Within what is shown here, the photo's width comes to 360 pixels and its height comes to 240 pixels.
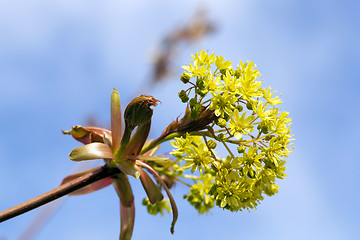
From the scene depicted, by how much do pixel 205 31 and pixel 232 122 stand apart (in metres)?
5.45

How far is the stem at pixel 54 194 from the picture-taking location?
1.75 metres

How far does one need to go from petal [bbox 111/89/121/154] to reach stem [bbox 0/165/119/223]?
0.15 metres

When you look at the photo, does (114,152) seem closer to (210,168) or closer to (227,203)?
(210,168)

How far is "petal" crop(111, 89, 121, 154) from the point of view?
7.34ft

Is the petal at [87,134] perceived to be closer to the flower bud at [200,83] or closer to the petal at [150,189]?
the petal at [150,189]

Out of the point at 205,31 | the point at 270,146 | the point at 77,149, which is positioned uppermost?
the point at 205,31

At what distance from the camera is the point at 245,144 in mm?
2186

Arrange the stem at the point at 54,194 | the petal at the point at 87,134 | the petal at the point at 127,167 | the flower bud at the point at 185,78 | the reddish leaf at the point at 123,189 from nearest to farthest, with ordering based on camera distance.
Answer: the stem at the point at 54,194 < the petal at the point at 127,167 < the flower bud at the point at 185,78 < the reddish leaf at the point at 123,189 < the petal at the point at 87,134

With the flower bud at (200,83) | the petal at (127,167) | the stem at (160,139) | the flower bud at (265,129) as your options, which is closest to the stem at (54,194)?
the petal at (127,167)

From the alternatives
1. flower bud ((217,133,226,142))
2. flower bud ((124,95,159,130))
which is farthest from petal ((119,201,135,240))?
flower bud ((217,133,226,142))

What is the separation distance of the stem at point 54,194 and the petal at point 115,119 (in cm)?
15

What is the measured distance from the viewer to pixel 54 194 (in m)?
1.87

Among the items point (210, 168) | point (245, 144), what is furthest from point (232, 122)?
point (210, 168)

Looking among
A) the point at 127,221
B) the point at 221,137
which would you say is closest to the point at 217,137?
the point at 221,137
